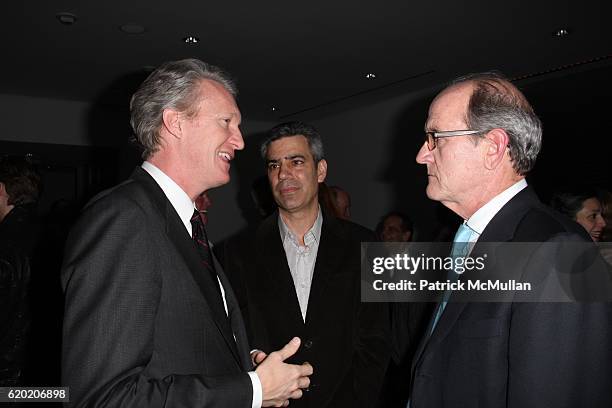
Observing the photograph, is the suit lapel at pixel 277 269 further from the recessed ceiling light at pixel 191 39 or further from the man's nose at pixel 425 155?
the recessed ceiling light at pixel 191 39

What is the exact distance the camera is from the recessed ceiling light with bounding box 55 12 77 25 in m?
4.27

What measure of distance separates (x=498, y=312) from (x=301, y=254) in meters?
1.40

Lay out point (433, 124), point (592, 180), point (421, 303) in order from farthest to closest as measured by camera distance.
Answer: point (592, 180) < point (421, 303) < point (433, 124)

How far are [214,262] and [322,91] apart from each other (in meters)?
5.14

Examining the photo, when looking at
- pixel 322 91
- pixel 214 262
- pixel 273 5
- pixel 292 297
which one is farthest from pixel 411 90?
pixel 214 262

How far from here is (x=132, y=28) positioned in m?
4.54

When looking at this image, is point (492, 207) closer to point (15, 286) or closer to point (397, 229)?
point (15, 286)

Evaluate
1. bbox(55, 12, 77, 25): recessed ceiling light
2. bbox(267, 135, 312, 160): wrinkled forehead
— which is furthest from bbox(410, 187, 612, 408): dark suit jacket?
bbox(55, 12, 77, 25): recessed ceiling light

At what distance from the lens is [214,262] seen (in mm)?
1713

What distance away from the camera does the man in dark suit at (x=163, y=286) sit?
1.21 meters

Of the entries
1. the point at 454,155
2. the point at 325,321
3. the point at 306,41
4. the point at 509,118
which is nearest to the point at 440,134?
the point at 454,155

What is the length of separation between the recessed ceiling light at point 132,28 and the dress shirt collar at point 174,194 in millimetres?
3335

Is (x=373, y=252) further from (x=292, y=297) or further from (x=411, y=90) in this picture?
(x=411, y=90)

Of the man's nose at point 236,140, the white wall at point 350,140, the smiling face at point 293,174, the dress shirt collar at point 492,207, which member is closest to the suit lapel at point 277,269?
the smiling face at point 293,174
